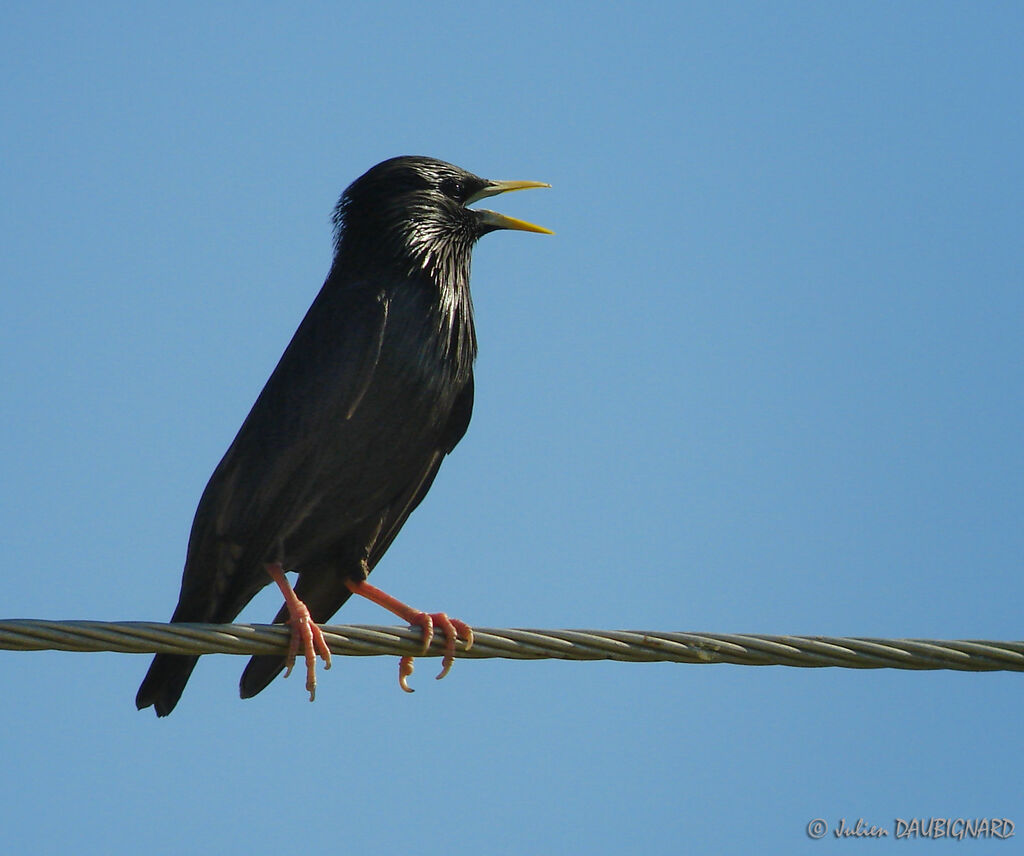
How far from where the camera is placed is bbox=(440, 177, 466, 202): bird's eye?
6301 mm

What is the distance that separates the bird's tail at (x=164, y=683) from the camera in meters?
5.18

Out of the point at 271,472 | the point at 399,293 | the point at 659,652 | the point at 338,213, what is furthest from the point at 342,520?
the point at 659,652

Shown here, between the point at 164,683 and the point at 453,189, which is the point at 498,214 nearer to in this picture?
the point at 453,189

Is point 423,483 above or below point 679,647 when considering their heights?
above

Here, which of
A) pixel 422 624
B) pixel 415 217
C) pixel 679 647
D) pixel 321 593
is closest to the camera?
pixel 679 647

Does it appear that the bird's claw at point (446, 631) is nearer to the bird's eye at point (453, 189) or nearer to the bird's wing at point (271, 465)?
the bird's wing at point (271, 465)

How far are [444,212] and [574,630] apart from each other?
285 cm

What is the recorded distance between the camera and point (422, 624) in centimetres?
468

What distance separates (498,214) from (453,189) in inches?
9.3

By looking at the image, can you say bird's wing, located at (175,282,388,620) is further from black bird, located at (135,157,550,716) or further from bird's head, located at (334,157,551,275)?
bird's head, located at (334,157,551,275)

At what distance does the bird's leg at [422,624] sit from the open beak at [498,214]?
1.75 meters

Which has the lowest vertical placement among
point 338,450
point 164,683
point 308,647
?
point 164,683

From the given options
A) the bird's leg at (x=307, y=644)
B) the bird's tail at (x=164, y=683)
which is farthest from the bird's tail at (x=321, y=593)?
the bird's leg at (x=307, y=644)

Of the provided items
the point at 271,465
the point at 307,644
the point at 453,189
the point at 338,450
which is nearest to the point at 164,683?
the point at 307,644
